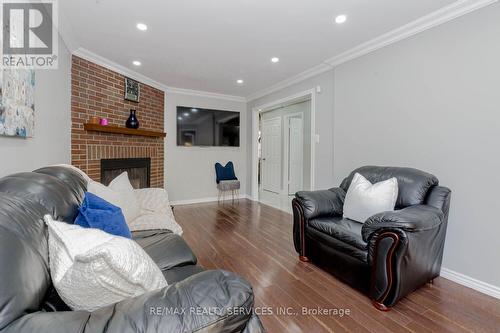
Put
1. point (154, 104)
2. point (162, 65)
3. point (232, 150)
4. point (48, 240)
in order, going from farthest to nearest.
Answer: point (232, 150) → point (154, 104) → point (162, 65) → point (48, 240)

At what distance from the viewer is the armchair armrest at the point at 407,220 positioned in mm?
1546

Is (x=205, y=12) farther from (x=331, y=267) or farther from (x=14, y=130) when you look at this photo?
(x=331, y=267)

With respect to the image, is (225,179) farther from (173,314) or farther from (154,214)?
(173,314)

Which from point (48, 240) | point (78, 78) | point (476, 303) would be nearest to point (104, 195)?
point (48, 240)

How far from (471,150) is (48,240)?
2.86 meters

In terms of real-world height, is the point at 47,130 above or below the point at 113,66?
below

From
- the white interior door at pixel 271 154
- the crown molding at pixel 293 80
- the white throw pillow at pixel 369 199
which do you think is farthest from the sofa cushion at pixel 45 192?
the white interior door at pixel 271 154

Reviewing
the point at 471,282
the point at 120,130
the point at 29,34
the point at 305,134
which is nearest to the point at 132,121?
the point at 120,130

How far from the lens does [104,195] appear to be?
1760 millimetres

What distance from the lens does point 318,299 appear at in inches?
70.2

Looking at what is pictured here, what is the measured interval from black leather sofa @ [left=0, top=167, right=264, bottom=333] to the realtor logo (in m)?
1.17

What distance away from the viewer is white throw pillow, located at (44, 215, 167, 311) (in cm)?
68

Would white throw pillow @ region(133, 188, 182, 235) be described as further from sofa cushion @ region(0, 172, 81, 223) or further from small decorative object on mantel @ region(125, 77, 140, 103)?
small decorative object on mantel @ region(125, 77, 140, 103)

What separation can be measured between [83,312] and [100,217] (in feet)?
2.25
